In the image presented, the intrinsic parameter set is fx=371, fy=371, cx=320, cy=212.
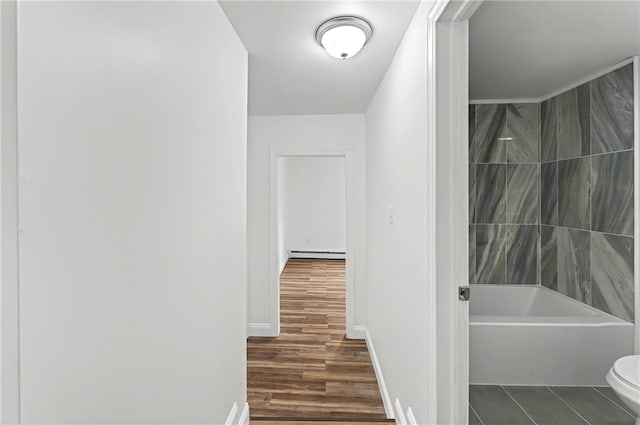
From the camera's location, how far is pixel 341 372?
3.12 meters

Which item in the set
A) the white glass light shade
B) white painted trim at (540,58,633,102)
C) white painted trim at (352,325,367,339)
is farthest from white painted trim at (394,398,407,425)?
white painted trim at (540,58,633,102)

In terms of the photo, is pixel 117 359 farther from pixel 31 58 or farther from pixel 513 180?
pixel 513 180

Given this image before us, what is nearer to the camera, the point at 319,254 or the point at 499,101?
the point at 499,101

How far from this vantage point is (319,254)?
820 centimetres

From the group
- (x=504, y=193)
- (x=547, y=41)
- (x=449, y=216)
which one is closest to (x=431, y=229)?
(x=449, y=216)

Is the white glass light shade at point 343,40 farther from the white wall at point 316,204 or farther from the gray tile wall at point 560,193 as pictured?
the white wall at point 316,204

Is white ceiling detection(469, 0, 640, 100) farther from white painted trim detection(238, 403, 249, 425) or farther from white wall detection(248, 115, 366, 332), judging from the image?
white painted trim detection(238, 403, 249, 425)

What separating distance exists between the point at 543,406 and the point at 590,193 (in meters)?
1.70

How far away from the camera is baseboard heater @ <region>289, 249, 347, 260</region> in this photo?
26.6 feet

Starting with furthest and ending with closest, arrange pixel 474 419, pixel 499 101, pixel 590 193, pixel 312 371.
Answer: pixel 499 101 < pixel 312 371 < pixel 590 193 < pixel 474 419

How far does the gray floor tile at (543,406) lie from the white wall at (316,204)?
5513mm

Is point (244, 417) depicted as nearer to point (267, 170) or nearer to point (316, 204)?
point (267, 170)

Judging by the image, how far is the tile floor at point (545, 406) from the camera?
7.96 feet

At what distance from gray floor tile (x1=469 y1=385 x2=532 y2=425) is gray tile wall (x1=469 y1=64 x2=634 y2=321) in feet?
3.54
